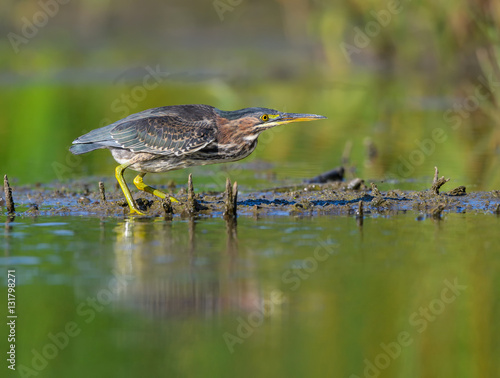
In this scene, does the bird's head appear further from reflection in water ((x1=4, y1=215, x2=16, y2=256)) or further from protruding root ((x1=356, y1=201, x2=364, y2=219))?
reflection in water ((x1=4, y1=215, x2=16, y2=256))

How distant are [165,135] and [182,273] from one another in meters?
2.71

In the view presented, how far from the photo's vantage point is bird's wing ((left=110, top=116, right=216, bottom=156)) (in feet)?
32.3

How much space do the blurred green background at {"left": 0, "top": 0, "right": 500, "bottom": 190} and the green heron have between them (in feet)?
7.71

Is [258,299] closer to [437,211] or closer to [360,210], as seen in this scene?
[360,210]

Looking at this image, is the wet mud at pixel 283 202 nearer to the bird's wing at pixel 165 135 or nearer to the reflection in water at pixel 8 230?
the reflection in water at pixel 8 230

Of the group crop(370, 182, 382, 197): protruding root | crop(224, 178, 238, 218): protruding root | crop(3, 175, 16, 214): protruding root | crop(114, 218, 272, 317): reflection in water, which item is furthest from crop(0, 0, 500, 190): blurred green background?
crop(114, 218, 272, 317): reflection in water

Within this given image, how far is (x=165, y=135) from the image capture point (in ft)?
32.4

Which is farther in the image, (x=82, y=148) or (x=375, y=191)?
(x=82, y=148)

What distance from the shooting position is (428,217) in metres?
9.57

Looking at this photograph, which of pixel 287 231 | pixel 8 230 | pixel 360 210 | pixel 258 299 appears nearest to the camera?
pixel 258 299

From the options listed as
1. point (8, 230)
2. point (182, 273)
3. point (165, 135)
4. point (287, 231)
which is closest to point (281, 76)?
point (165, 135)

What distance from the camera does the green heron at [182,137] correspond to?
9891mm

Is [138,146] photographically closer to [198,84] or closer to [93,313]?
[93,313]

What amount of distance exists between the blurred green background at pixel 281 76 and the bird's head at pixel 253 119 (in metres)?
2.37
